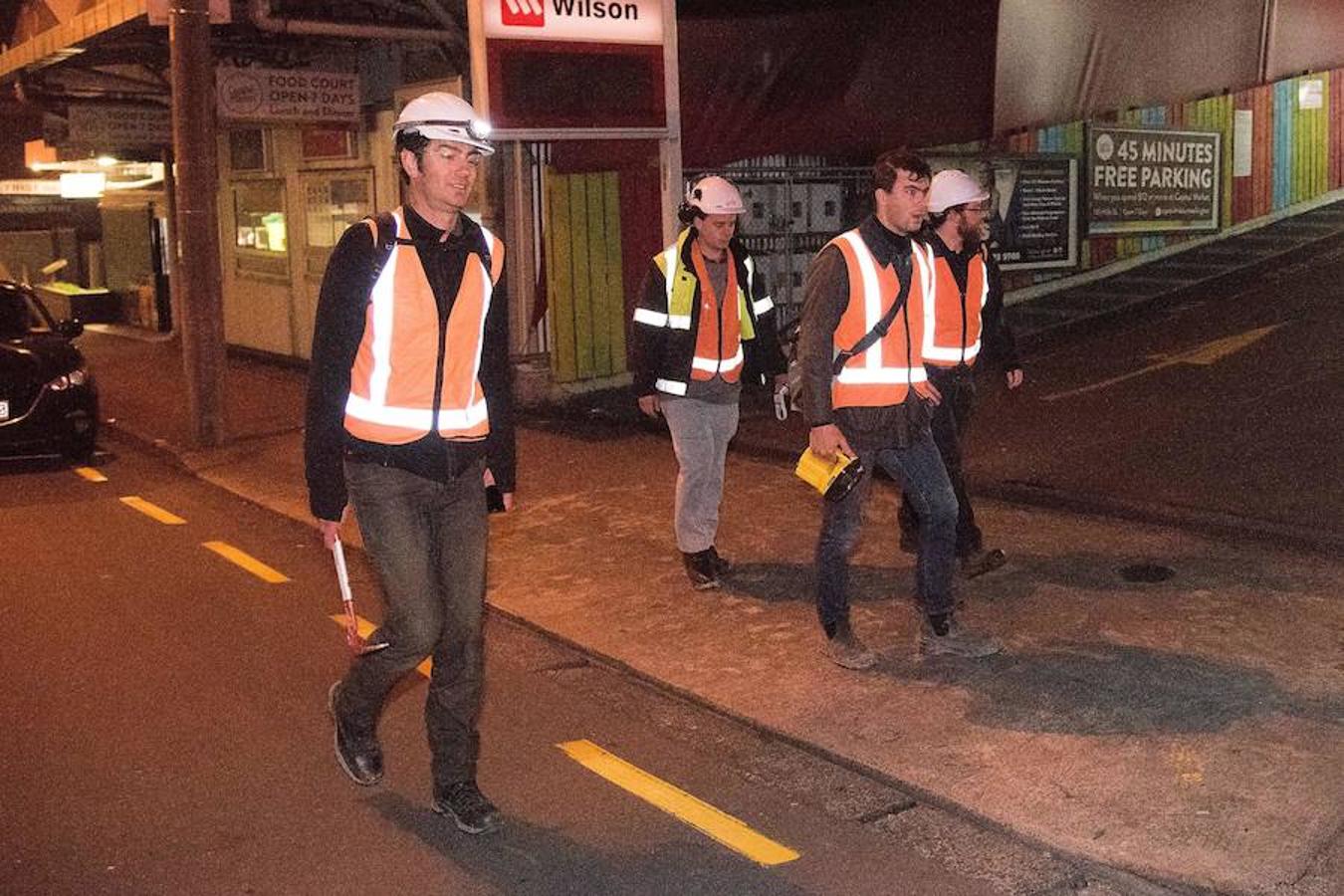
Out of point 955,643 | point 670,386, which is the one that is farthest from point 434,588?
point 670,386

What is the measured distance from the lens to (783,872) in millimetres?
4449

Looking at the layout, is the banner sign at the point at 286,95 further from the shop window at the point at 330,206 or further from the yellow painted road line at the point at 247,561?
the yellow painted road line at the point at 247,561

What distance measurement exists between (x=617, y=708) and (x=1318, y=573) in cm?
352

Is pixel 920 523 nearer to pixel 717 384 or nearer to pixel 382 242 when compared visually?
pixel 717 384

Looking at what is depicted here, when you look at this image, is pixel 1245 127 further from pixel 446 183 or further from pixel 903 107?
pixel 446 183

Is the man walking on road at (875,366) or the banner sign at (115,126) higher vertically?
the banner sign at (115,126)

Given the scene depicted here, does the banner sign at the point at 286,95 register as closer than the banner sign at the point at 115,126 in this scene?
Yes

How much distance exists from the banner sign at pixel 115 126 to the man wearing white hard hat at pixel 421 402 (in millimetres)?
16413

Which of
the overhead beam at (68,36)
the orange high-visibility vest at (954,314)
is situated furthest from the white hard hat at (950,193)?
the overhead beam at (68,36)

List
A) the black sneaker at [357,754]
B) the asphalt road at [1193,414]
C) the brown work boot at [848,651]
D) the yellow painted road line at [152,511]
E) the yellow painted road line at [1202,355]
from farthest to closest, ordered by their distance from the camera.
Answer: the yellow painted road line at [1202,355], the yellow painted road line at [152,511], the asphalt road at [1193,414], the brown work boot at [848,651], the black sneaker at [357,754]

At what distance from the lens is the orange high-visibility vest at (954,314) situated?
22.7 ft

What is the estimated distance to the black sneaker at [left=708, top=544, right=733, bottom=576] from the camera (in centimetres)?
764

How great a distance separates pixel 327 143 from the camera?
709 inches

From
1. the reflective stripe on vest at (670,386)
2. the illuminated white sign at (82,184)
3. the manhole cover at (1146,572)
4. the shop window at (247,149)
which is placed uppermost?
the shop window at (247,149)
